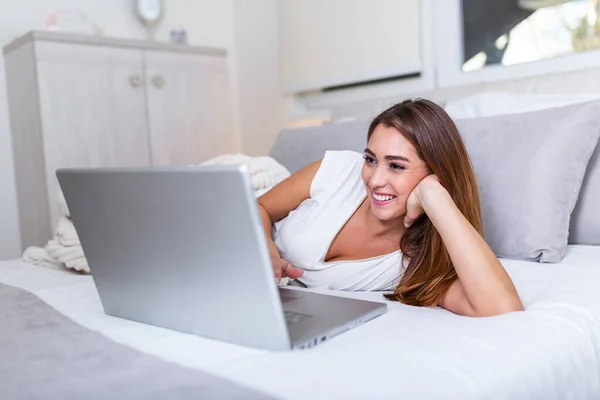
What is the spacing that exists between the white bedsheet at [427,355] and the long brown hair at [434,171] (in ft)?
0.34

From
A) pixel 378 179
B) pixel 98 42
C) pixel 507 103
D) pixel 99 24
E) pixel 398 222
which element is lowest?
pixel 398 222

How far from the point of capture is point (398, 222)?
4.46ft

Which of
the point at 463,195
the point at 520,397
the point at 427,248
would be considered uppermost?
the point at 463,195

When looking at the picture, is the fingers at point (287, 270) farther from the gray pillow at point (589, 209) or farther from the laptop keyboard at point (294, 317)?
the gray pillow at point (589, 209)

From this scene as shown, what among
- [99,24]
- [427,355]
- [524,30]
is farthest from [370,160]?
[99,24]

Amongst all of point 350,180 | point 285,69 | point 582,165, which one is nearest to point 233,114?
point 285,69

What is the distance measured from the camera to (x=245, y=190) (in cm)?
69

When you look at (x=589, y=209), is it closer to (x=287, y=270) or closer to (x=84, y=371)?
(x=287, y=270)

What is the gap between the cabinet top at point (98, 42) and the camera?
2.32 metres

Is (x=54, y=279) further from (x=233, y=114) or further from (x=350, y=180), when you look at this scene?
(x=233, y=114)

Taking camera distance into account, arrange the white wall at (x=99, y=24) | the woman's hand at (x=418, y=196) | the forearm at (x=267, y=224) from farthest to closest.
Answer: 1. the white wall at (x=99, y=24)
2. the forearm at (x=267, y=224)
3. the woman's hand at (x=418, y=196)

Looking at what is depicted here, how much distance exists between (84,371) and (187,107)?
7.05ft

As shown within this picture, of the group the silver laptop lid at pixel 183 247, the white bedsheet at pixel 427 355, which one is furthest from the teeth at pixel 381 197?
the silver laptop lid at pixel 183 247

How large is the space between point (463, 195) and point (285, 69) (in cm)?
173
